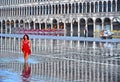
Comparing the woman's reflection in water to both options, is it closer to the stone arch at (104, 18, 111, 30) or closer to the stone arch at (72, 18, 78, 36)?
A: the stone arch at (104, 18, 111, 30)

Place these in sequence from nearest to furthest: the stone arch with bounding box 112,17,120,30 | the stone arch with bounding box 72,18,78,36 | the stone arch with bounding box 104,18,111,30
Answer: the stone arch with bounding box 112,17,120,30
the stone arch with bounding box 104,18,111,30
the stone arch with bounding box 72,18,78,36

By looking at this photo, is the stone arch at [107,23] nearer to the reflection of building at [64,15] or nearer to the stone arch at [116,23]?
the reflection of building at [64,15]

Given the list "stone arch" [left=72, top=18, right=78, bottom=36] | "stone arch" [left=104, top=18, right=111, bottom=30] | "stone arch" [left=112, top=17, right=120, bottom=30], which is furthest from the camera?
"stone arch" [left=72, top=18, right=78, bottom=36]

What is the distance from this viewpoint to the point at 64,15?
93125 millimetres

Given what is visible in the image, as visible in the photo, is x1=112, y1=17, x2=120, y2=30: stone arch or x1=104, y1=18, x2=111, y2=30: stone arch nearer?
x1=112, y1=17, x2=120, y2=30: stone arch

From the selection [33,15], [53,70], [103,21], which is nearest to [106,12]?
[103,21]

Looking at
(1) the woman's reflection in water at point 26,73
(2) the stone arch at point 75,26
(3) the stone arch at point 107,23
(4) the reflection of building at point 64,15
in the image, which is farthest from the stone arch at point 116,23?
(1) the woman's reflection in water at point 26,73

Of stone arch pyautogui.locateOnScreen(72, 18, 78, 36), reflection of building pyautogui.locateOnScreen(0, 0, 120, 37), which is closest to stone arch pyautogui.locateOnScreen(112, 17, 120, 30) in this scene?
reflection of building pyautogui.locateOnScreen(0, 0, 120, 37)

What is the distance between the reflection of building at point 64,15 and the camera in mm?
80438

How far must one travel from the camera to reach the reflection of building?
264ft

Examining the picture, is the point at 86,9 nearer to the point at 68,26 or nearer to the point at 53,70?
the point at 68,26

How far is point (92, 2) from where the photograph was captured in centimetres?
8406

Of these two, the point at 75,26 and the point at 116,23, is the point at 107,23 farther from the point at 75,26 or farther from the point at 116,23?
the point at 75,26

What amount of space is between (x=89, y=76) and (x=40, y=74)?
98.3 inches
